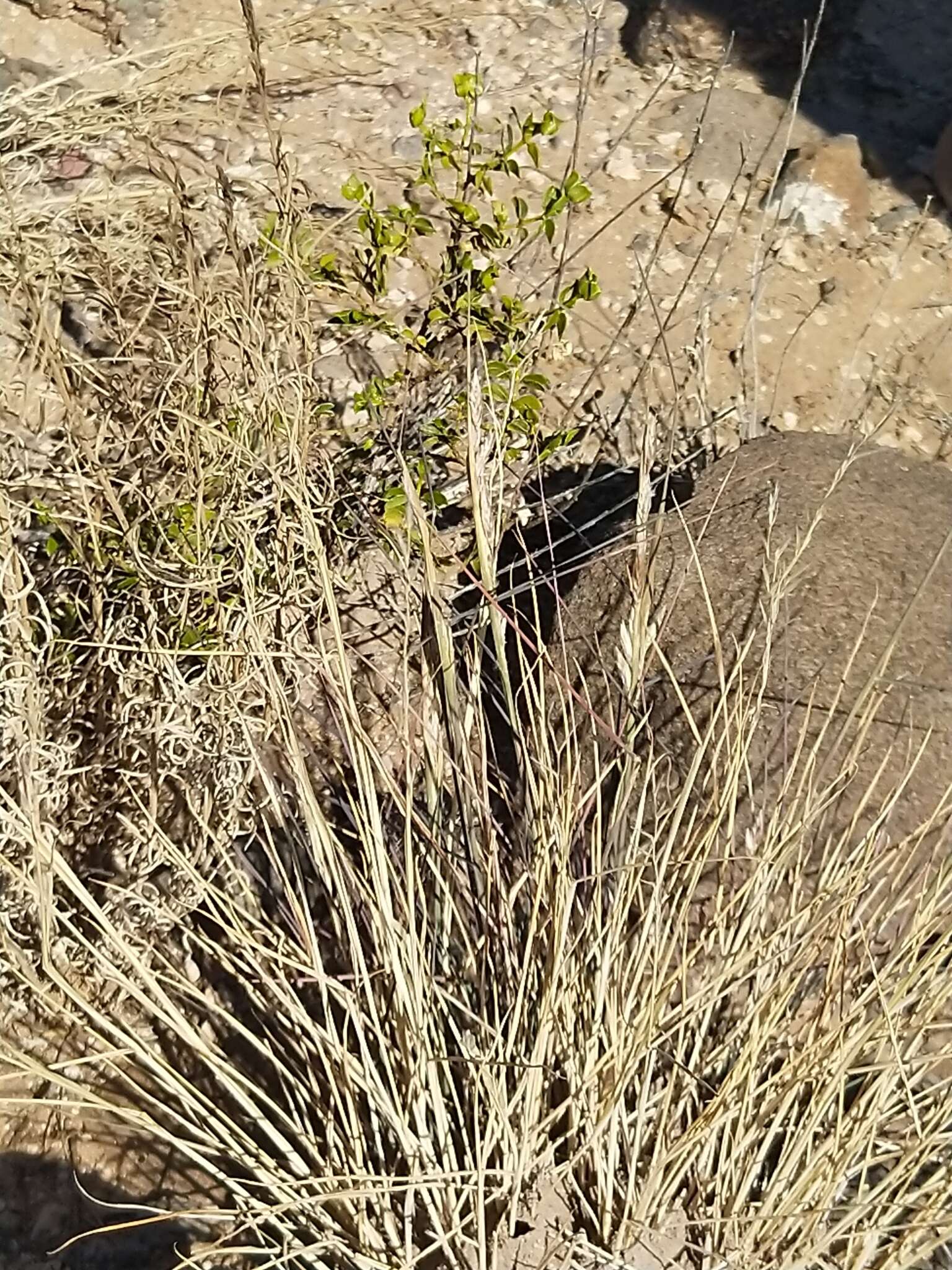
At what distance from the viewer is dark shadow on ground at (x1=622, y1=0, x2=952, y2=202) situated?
8.17 ft

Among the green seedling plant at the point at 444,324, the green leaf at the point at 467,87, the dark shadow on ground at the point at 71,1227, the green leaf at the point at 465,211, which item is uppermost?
the green leaf at the point at 467,87

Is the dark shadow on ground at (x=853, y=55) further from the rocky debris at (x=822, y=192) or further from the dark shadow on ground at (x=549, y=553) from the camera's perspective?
the dark shadow on ground at (x=549, y=553)

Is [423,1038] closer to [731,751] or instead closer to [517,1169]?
[517,1169]

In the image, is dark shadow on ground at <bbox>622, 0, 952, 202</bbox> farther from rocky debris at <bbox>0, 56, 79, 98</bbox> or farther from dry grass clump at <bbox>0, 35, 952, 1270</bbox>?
dry grass clump at <bbox>0, 35, 952, 1270</bbox>

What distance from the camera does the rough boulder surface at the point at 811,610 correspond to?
1295mm

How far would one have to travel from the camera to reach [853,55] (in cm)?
260

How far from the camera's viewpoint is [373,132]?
7.91 feet

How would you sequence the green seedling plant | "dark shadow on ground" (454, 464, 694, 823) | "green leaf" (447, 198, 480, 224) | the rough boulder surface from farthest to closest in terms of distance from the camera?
"green leaf" (447, 198, 480, 224) → the green seedling plant → "dark shadow on ground" (454, 464, 694, 823) → the rough boulder surface

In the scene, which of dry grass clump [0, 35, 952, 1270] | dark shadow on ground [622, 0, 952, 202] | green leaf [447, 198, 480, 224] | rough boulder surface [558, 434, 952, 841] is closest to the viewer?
dry grass clump [0, 35, 952, 1270]

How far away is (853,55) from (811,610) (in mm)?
1792

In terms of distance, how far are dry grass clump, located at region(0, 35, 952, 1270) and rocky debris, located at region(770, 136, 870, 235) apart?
3.84 feet

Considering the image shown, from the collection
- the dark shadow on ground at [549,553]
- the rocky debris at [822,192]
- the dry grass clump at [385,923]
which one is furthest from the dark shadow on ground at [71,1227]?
the rocky debris at [822,192]

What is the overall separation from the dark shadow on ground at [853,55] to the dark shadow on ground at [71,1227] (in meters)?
2.34

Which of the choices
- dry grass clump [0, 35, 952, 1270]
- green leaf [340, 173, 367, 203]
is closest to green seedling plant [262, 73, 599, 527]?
green leaf [340, 173, 367, 203]
